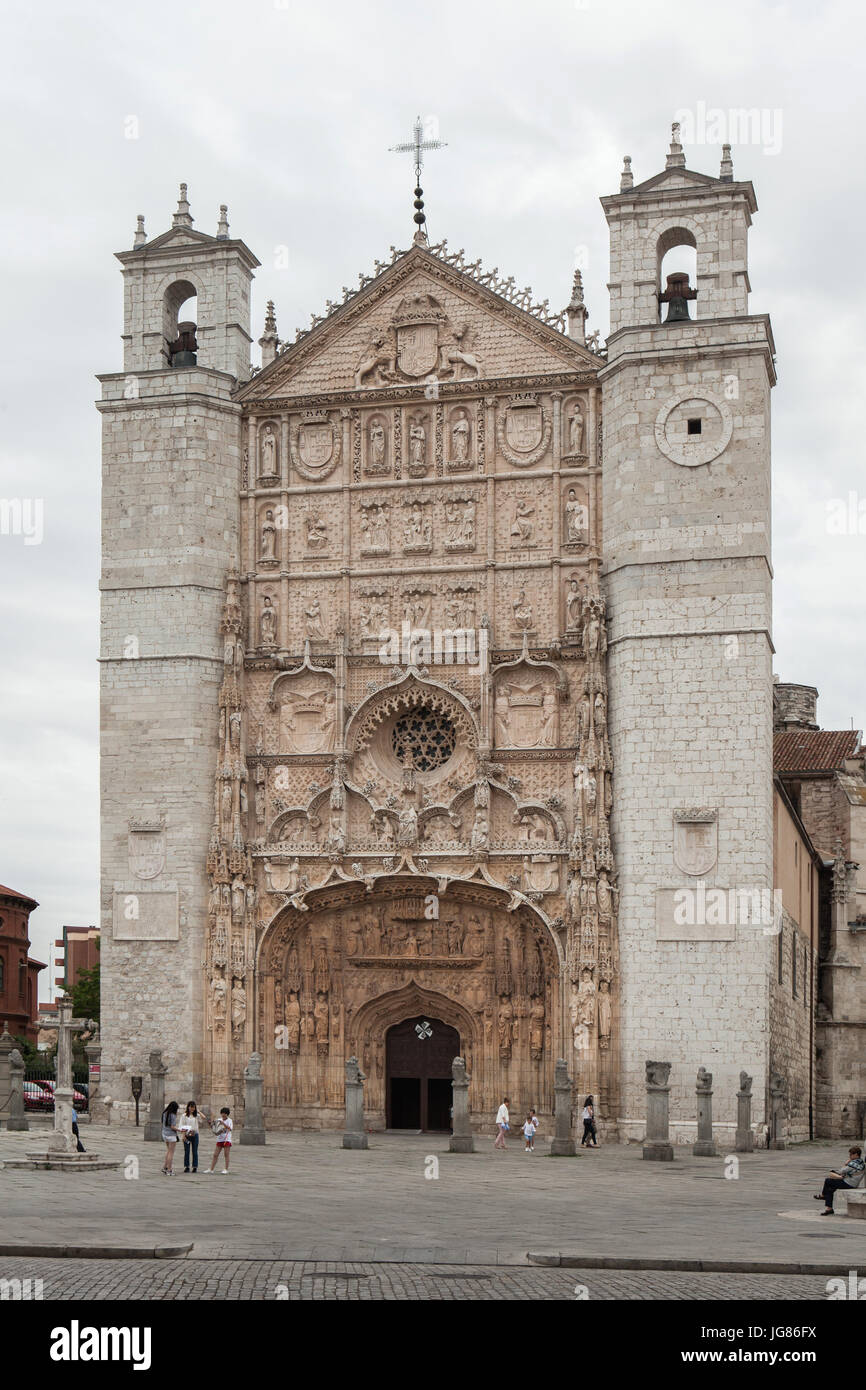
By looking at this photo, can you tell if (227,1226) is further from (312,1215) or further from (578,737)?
(578,737)

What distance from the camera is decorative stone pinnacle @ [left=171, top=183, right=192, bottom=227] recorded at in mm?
41125

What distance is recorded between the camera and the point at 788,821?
1636 inches

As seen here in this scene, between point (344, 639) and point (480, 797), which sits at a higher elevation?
point (344, 639)

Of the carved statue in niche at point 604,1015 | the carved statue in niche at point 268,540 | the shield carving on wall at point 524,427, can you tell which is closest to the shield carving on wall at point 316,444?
the carved statue in niche at point 268,540

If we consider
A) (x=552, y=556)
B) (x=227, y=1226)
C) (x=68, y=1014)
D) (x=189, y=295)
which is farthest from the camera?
(x=189, y=295)

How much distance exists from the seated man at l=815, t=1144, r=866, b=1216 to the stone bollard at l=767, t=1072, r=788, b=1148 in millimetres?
11746

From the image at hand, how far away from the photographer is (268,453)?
130 feet

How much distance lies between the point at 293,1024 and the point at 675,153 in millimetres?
20395

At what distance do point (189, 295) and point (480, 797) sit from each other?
1390 cm

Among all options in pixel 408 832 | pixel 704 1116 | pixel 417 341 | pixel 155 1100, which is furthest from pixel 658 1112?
pixel 417 341

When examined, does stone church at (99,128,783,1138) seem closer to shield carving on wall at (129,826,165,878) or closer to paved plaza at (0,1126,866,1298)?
shield carving on wall at (129,826,165,878)

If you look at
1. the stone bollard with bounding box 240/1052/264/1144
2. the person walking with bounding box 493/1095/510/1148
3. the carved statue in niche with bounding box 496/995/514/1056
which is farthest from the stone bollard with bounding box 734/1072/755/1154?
the stone bollard with bounding box 240/1052/264/1144

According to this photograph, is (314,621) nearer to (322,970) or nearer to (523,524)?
(523,524)
